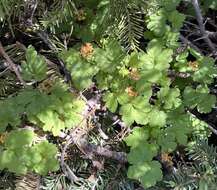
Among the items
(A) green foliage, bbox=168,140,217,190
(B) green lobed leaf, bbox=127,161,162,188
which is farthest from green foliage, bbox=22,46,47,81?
(A) green foliage, bbox=168,140,217,190

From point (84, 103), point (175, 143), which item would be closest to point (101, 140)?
point (84, 103)

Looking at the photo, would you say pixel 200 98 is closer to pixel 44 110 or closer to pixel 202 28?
pixel 202 28

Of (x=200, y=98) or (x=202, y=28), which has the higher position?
(x=202, y=28)

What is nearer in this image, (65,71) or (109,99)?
(109,99)

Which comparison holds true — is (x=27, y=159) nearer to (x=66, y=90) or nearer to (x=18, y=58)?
(x=66, y=90)

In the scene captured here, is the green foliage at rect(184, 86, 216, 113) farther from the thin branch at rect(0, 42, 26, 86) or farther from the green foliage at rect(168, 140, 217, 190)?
the thin branch at rect(0, 42, 26, 86)

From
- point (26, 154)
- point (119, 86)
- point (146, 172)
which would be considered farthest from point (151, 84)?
point (26, 154)
